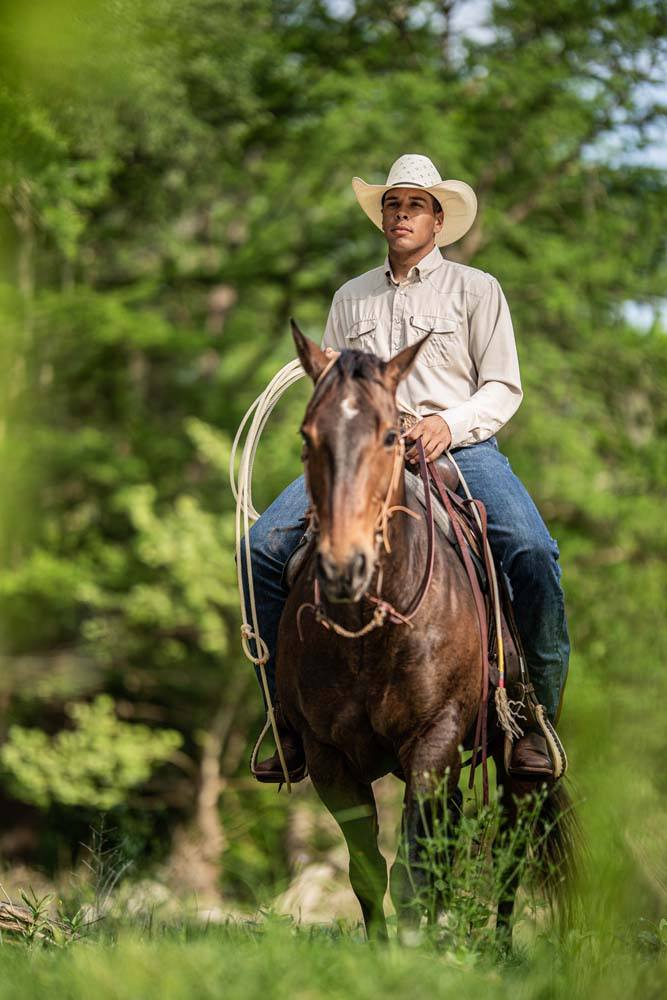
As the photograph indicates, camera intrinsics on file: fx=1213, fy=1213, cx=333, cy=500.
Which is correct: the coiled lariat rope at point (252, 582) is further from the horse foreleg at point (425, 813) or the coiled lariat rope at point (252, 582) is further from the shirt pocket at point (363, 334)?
the horse foreleg at point (425, 813)

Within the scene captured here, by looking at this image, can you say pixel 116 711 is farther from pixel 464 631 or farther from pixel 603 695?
pixel 603 695

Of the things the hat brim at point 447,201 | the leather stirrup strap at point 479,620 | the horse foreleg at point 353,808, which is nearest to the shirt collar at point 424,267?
the hat brim at point 447,201

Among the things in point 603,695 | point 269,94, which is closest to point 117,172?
point 269,94

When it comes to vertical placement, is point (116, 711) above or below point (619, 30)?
below

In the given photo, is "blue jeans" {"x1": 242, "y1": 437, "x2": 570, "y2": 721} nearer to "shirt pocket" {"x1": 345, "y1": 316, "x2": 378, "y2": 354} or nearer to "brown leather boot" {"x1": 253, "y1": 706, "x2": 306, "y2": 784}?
"brown leather boot" {"x1": 253, "y1": 706, "x2": 306, "y2": 784}

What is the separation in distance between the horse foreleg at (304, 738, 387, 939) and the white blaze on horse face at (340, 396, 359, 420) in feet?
5.70

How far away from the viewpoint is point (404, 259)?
592cm

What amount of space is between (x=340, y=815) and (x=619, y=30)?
17.7 metres

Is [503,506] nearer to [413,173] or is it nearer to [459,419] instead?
[459,419]

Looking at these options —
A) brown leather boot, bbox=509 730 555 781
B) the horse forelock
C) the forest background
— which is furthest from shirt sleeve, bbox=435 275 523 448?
the forest background

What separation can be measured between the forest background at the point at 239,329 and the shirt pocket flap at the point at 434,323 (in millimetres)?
12285

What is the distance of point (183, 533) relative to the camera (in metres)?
20.2

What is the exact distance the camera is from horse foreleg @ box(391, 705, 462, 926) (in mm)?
4676

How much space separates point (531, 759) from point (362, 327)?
7.40 feet
